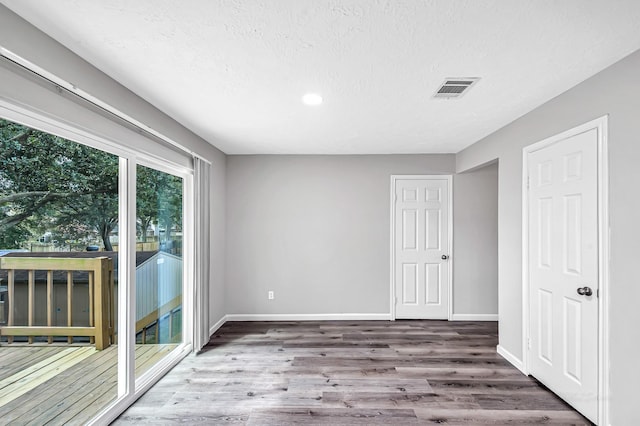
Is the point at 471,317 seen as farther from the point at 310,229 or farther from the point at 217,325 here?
the point at 217,325

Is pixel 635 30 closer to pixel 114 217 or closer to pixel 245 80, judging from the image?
pixel 245 80

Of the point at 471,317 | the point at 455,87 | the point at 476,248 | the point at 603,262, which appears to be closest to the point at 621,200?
the point at 603,262

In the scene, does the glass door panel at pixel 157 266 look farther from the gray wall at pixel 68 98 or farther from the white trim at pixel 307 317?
the white trim at pixel 307 317

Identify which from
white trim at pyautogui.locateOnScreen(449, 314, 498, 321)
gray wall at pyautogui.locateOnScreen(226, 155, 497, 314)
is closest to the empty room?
white trim at pyautogui.locateOnScreen(449, 314, 498, 321)

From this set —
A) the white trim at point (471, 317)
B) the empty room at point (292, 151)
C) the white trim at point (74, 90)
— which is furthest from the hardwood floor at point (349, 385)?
the white trim at point (74, 90)

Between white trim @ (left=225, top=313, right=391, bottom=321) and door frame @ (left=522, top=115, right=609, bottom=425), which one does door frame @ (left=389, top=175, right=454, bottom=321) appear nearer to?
white trim @ (left=225, top=313, right=391, bottom=321)

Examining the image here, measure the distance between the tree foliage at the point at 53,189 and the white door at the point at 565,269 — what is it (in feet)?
11.2

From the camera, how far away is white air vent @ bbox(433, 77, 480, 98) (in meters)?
2.15

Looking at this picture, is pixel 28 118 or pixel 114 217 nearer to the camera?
pixel 28 118

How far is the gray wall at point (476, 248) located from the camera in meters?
4.49

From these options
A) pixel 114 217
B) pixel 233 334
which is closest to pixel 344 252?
pixel 233 334

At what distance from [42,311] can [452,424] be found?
271 cm

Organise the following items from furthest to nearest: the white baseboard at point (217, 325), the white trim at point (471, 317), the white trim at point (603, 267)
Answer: the white trim at point (471, 317), the white baseboard at point (217, 325), the white trim at point (603, 267)

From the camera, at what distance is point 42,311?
179cm
